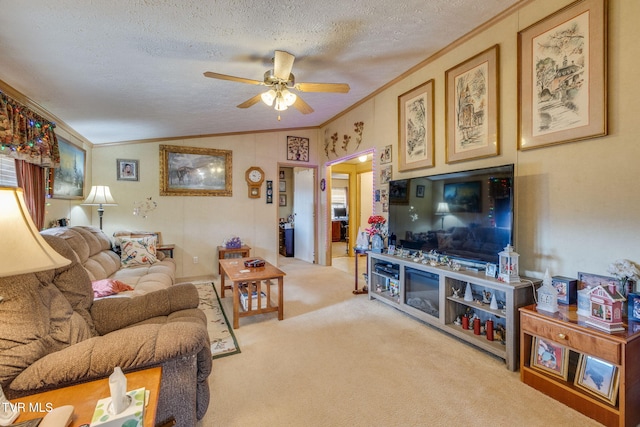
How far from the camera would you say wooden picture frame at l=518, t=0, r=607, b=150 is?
6.39 ft

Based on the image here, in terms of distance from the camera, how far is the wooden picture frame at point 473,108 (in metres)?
2.62

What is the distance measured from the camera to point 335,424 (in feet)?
5.32

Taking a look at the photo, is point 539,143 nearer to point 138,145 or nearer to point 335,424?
point 335,424

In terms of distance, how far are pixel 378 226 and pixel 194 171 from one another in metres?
3.26

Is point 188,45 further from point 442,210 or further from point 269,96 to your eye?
point 442,210

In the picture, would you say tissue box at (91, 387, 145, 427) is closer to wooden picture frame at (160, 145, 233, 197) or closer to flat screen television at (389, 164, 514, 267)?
flat screen television at (389, 164, 514, 267)

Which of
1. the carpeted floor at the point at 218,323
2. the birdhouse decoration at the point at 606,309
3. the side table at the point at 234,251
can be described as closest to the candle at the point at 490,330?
the birdhouse decoration at the point at 606,309

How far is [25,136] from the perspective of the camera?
238 centimetres

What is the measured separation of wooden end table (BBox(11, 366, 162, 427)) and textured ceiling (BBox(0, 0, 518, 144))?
202cm

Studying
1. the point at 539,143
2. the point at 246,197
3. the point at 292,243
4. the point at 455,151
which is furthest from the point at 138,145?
the point at 539,143

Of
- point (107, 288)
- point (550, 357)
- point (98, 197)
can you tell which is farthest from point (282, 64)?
point (98, 197)

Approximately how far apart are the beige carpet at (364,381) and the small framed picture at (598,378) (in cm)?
17

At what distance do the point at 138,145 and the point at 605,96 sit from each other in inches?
219

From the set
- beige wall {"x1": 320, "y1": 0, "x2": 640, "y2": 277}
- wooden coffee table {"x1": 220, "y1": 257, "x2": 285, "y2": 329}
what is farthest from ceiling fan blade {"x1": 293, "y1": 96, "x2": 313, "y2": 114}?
wooden coffee table {"x1": 220, "y1": 257, "x2": 285, "y2": 329}
